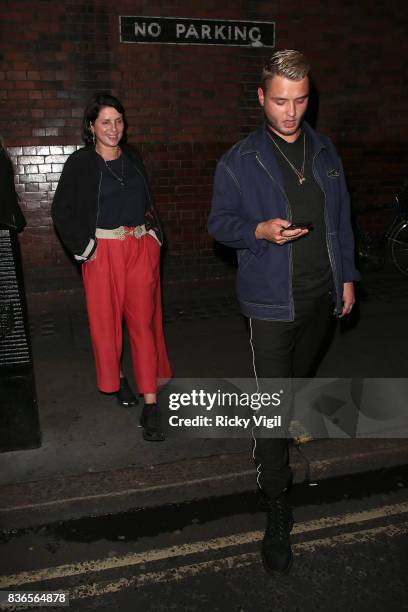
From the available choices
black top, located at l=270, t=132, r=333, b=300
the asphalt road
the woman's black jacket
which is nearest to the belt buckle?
the woman's black jacket

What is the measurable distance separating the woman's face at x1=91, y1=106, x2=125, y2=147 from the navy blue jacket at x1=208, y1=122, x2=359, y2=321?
119cm

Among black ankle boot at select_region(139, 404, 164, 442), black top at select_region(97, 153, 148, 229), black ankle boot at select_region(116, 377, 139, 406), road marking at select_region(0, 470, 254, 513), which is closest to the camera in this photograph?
road marking at select_region(0, 470, 254, 513)

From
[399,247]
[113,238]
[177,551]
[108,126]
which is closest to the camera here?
[177,551]

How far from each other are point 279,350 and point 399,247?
18.1 ft

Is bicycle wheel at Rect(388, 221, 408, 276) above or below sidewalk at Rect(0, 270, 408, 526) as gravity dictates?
above

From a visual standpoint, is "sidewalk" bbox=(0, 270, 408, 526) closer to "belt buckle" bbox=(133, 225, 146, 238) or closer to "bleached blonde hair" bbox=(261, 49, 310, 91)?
"belt buckle" bbox=(133, 225, 146, 238)

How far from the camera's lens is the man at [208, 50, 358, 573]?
2791 millimetres

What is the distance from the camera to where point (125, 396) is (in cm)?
451

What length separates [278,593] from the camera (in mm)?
2758

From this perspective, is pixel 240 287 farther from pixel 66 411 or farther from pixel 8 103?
pixel 8 103

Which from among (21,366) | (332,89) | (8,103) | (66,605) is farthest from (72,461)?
(332,89)

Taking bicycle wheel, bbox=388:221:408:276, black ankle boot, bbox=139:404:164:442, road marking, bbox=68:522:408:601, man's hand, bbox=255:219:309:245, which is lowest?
road marking, bbox=68:522:408:601

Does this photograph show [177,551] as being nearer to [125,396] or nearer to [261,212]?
[125,396]

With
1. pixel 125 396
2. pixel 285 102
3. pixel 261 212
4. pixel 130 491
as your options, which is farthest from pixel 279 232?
pixel 125 396
